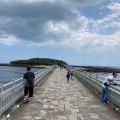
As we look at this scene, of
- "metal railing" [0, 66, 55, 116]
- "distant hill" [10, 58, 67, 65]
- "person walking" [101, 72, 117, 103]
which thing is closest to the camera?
"metal railing" [0, 66, 55, 116]

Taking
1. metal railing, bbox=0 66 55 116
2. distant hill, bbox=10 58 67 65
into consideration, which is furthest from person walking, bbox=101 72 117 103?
distant hill, bbox=10 58 67 65

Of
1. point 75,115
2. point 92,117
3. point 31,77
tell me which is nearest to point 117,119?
point 92,117

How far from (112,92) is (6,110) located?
5286mm

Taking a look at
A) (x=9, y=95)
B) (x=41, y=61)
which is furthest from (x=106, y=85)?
(x=41, y=61)

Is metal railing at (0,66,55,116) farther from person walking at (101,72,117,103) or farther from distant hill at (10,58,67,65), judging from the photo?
distant hill at (10,58,67,65)

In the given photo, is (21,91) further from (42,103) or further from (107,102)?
(107,102)

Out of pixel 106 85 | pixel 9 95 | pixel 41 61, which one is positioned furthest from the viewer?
pixel 41 61

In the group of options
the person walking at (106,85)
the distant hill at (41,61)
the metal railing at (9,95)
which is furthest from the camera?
the distant hill at (41,61)

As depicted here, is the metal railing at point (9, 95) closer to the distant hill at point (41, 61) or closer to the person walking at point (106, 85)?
the person walking at point (106, 85)

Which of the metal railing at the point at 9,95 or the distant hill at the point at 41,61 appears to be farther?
the distant hill at the point at 41,61

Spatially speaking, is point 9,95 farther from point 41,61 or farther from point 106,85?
point 41,61

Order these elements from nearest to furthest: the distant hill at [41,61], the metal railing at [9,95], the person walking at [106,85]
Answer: the metal railing at [9,95] → the person walking at [106,85] → the distant hill at [41,61]

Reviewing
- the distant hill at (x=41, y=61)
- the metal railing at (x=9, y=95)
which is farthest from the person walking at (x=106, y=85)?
the distant hill at (x=41, y=61)

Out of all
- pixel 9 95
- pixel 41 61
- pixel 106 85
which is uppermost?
pixel 41 61
